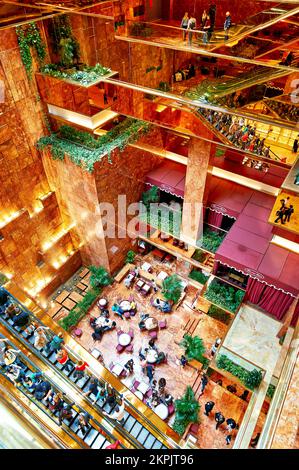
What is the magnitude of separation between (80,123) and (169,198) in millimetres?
4909

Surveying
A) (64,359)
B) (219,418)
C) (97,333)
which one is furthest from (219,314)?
(64,359)

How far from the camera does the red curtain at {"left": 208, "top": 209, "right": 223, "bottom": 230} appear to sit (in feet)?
39.0

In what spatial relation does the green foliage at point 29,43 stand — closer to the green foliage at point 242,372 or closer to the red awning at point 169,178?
the red awning at point 169,178

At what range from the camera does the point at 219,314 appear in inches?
485

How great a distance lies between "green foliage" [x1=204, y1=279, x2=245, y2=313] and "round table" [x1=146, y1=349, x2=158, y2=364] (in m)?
2.74

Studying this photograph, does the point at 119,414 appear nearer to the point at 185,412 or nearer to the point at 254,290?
the point at 185,412

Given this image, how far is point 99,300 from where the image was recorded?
1320cm

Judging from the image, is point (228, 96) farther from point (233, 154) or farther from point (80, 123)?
point (80, 123)

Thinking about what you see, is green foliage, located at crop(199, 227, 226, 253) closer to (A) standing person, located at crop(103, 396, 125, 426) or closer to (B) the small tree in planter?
(B) the small tree in planter

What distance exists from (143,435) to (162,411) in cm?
137

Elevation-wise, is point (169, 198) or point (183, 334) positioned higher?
point (169, 198)

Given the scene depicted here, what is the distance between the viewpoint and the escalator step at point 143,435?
9.03m

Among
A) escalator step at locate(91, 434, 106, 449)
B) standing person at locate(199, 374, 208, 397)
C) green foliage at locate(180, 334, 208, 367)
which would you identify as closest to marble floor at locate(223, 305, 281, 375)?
green foliage at locate(180, 334, 208, 367)

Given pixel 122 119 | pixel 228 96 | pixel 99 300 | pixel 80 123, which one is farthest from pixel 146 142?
pixel 99 300
